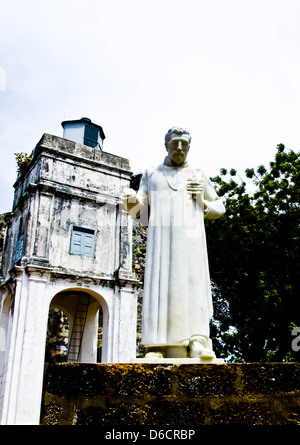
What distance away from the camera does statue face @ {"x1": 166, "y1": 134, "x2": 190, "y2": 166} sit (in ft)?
10.3

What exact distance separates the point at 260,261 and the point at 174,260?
30.8 ft

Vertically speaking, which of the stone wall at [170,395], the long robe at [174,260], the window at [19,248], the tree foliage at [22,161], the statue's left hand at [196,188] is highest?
the tree foliage at [22,161]

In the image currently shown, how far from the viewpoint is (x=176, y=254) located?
281 cm

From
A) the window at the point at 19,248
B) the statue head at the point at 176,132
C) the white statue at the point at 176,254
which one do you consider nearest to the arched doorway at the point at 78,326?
the window at the point at 19,248

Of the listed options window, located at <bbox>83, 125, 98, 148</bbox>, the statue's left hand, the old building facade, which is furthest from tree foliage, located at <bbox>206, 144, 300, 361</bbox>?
the statue's left hand

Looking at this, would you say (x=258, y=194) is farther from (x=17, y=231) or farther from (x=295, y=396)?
(x=295, y=396)

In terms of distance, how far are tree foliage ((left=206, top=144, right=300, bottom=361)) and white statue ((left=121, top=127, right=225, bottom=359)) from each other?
26.0 ft

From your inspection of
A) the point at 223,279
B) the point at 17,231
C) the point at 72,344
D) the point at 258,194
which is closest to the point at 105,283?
the point at 72,344

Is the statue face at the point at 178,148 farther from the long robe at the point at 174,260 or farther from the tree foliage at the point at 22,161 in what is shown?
the tree foliage at the point at 22,161

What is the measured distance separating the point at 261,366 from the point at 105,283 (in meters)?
8.62

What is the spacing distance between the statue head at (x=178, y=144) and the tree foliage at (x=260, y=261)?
7.95m

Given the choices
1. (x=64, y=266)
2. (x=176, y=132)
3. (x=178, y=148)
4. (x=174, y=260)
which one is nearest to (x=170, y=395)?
(x=174, y=260)

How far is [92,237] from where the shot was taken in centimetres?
1089

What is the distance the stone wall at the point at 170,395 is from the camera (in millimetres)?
1872
